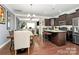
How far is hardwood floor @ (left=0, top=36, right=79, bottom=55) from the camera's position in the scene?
3.18 meters

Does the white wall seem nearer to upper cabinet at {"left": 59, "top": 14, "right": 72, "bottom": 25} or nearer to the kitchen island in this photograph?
the kitchen island

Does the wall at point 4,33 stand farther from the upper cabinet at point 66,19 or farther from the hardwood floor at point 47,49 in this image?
the upper cabinet at point 66,19

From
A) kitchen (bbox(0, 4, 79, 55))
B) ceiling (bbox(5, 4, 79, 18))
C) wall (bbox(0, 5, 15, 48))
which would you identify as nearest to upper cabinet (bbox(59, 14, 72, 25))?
kitchen (bbox(0, 4, 79, 55))

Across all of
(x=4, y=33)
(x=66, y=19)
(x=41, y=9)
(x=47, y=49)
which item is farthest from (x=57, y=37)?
(x=4, y=33)

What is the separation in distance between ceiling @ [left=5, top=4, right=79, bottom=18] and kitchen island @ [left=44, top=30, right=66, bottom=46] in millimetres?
549

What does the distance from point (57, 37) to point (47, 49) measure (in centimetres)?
53

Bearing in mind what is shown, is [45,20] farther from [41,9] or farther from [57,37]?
[57,37]

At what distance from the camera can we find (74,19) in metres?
3.22

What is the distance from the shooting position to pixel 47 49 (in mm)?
3357

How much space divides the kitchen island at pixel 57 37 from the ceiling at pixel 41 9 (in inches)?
21.6

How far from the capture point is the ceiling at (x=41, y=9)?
3119mm

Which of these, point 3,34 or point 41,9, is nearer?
point 41,9
